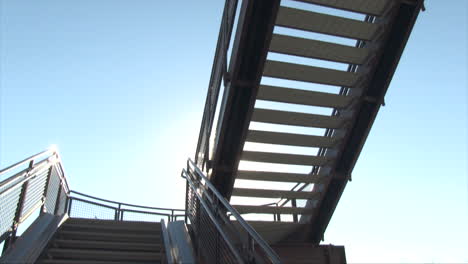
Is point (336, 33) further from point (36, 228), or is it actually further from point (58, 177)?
point (58, 177)

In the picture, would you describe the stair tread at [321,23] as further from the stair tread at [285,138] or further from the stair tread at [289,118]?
the stair tread at [285,138]

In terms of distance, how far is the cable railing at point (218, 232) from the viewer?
11.7ft

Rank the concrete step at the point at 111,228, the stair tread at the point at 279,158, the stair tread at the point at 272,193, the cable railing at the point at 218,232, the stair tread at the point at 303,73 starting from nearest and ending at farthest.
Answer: the cable railing at the point at 218,232, the stair tread at the point at 303,73, the concrete step at the point at 111,228, the stair tread at the point at 279,158, the stair tread at the point at 272,193

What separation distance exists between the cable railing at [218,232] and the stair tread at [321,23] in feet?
8.79

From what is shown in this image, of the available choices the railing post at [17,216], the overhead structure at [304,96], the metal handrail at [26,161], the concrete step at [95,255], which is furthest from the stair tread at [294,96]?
the railing post at [17,216]

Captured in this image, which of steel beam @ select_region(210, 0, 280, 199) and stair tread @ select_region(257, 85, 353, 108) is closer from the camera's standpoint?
steel beam @ select_region(210, 0, 280, 199)

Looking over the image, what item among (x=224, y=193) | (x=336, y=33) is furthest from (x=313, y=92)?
(x=224, y=193)

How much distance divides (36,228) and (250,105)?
3.83 metres

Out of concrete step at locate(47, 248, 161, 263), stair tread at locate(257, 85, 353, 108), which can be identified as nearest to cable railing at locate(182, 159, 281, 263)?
concrete step at locate(47, 248, 161, 263)

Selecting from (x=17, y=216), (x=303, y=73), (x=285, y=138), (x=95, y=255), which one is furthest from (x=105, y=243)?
(x=303, y=73)

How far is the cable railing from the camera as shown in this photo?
11.7ft

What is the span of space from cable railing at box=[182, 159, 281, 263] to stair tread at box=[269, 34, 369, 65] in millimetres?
2398

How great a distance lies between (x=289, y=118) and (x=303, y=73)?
837 millimetres

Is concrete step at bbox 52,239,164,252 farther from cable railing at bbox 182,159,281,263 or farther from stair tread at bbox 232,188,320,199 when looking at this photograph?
stair tread at bbox 232,188,320,199
